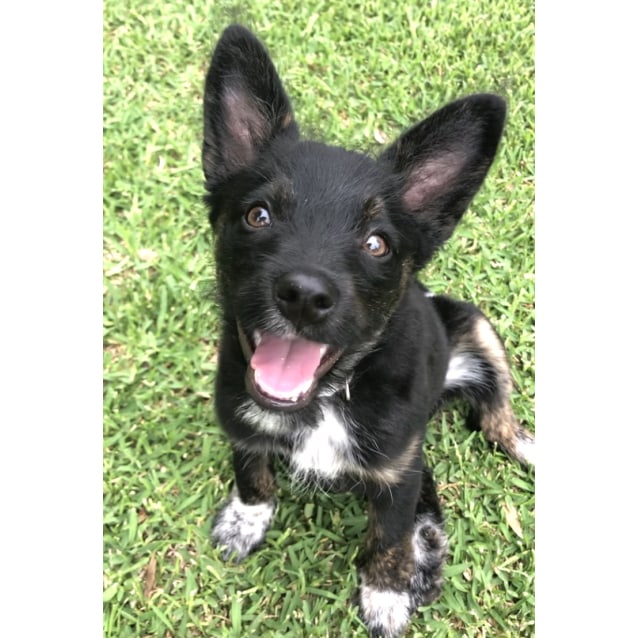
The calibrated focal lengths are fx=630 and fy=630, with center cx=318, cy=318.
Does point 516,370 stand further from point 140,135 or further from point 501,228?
point 140,135

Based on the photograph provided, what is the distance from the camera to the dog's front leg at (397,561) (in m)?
3.11

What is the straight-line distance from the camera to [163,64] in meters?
5.59

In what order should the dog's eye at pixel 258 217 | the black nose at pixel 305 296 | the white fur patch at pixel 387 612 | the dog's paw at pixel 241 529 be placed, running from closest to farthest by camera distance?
the black nose at pixel 305 296, the dog's eye at pixel 258 217, the white fur patch at pixel 387 612, the dog's paw at pixel 241 529

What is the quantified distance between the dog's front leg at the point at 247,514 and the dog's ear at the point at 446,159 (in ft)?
5.07

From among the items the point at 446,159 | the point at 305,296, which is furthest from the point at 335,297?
the point at 446,159

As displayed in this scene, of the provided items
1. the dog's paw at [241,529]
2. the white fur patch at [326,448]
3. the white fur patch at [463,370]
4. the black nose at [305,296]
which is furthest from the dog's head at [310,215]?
the white fur patch at [463,370]

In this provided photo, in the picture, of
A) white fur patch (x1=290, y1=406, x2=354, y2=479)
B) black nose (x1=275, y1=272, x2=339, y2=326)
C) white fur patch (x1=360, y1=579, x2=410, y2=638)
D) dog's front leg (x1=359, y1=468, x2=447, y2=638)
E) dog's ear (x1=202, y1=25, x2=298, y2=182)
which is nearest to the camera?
black nose (x1=275, y1=272, x2=339, y2=326)

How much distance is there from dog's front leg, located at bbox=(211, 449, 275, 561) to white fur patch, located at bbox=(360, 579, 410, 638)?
71 centimetres

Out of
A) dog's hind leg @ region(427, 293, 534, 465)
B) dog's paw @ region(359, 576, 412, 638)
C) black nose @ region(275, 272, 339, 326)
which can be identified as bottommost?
dog's paw @ region(359, 576, 412, 638)

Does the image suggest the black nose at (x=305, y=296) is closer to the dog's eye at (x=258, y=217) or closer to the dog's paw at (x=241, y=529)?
the dog's eye at (x=258, y=217)

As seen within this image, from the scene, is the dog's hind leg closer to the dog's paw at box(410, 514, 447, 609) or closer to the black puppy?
the black puppy

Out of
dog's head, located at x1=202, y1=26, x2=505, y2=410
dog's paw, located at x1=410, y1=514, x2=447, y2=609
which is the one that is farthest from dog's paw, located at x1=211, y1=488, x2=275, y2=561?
dog's head, located at x1=202, y1=26, x2=505, y2=410

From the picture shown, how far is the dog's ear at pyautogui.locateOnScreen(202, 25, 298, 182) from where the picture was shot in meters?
2.77

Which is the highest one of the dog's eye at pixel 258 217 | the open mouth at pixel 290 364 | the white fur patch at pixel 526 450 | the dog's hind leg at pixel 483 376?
the dog's eye at pixel 258 217
